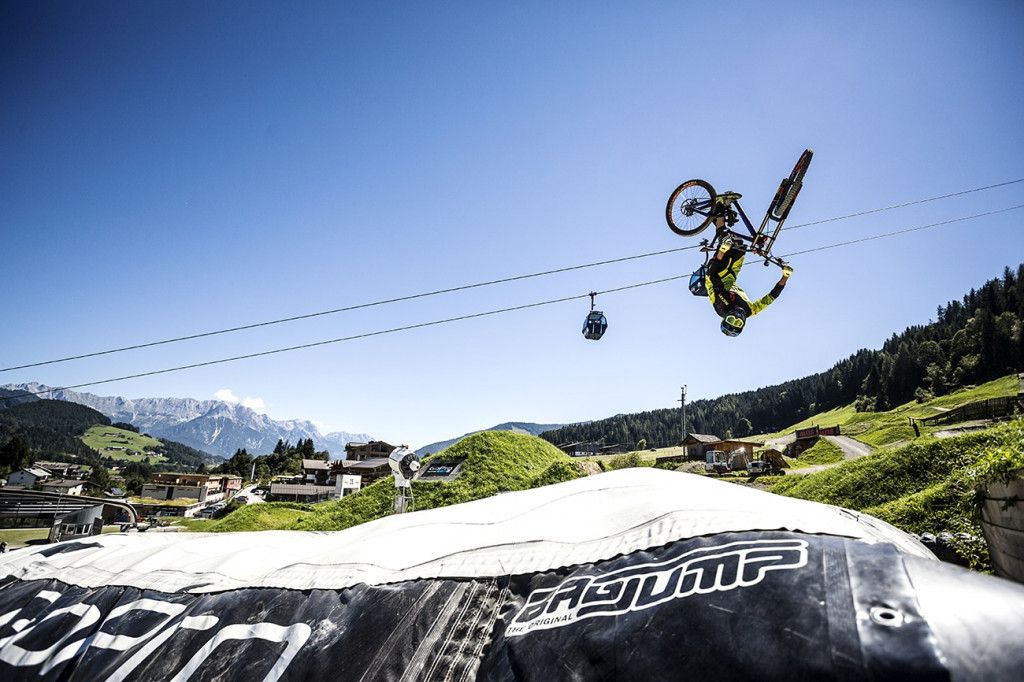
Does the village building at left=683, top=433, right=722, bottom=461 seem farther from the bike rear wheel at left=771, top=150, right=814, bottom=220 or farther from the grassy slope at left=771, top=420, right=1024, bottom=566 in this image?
the bike rear wheel at left=771, top=150, right=814, bottom=220

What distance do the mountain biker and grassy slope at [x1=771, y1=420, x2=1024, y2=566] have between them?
3598 millimetres

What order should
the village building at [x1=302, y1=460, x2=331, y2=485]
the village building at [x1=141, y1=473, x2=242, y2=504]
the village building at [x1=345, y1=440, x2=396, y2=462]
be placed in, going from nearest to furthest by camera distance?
the village building at [x1=302, y1=460, x2=331, y2=485], the village building at [x1=141, y1=473, x2=242, y2=504], the village building at [x1=345, y1=440, x2=396, y2=462]

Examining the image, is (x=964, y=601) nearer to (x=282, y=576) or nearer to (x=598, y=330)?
(x=282, y=576)

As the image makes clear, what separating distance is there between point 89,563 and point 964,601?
640 cm

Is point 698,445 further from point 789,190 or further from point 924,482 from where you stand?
point 789,190

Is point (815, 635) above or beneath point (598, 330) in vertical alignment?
beneath

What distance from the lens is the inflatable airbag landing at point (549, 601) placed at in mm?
1487

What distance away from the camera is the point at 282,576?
328cm

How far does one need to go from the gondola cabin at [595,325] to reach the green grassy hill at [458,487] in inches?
192

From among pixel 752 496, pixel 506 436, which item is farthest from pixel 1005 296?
pixel 752 496

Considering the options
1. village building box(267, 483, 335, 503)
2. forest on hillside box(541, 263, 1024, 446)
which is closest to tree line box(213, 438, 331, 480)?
village building box(267, 483, 335, 503)

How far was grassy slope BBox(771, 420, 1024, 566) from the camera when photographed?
4754 mm

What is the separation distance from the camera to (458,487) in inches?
515

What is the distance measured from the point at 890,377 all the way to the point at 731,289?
8992 cm
